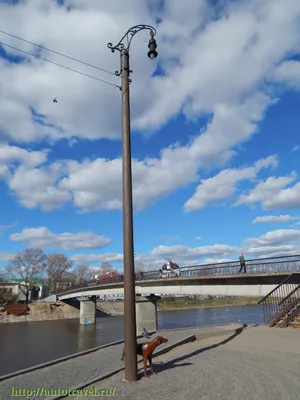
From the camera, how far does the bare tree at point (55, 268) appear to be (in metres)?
119

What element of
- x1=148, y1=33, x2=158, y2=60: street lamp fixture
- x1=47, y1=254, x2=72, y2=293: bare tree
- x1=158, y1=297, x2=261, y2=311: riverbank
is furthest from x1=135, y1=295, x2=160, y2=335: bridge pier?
x1=47, y1=254, x2=72, y2=293: bare tree

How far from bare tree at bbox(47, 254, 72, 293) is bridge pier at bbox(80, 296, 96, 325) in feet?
192

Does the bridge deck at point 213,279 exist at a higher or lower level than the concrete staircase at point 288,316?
higher

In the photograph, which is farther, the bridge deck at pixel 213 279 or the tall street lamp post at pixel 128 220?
the bridge deck at pixel 213 279

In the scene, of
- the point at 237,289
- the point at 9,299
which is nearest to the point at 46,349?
the point at 237,289

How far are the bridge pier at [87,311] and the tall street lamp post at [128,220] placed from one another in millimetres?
55026

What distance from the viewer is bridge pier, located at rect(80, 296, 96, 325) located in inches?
2367

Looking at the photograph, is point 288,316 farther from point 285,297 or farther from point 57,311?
point 57,311

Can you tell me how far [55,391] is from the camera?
24.0 feet

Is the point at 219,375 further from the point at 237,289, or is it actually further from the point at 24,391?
the point at 237,289

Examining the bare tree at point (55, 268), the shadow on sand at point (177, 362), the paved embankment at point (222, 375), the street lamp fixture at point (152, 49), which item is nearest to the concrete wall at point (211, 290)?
the paved embankment at point (222, 375)

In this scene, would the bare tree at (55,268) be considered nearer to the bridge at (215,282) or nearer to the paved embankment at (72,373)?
the bridge at (215,282)

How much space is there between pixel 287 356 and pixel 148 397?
5.71 meters

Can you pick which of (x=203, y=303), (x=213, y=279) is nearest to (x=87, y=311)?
(x=213, y=279)
